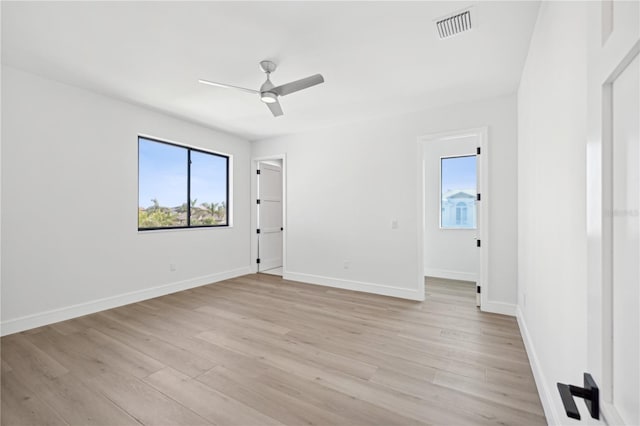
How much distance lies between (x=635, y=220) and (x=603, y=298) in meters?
0.19

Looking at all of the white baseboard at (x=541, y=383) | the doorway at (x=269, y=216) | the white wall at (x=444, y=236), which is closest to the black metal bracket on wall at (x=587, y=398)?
the white baseboard at (x=541, y=383)

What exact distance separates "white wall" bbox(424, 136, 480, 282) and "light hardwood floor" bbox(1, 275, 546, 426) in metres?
1.68

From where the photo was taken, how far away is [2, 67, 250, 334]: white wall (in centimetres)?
288

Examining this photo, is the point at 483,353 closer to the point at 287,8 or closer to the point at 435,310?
the point at 435,310

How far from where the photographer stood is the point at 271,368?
7.38 feet

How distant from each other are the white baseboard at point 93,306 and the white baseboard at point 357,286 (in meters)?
1.49

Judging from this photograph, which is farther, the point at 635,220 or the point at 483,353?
the point at 483,353

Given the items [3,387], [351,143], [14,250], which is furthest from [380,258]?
[14,250]

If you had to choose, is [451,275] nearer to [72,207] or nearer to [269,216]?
[269,216]

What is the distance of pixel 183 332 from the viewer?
292 centimetres

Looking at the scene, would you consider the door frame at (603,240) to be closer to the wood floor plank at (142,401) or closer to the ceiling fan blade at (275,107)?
the wood floor plank at (142,401)

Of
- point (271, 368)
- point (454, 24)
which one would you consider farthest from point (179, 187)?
point (454, 24)

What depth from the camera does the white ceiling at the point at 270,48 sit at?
206 cm

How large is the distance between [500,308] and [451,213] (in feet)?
7.05
